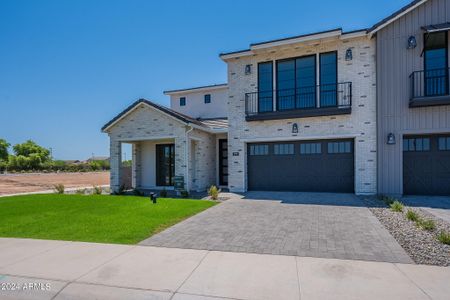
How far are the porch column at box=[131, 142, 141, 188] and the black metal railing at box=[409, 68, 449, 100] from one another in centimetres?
1453

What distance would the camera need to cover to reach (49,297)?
346 cm

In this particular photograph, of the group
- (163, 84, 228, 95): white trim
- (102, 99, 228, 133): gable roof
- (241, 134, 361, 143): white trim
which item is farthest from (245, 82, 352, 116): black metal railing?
(163, 84, 228, 95): white trim

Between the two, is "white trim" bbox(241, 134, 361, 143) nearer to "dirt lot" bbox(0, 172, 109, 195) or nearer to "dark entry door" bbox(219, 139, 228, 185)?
"dark entry door" bbox(219, 139, 228, 185)

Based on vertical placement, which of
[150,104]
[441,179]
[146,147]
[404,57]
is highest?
[404,57]

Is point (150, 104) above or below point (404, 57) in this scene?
below

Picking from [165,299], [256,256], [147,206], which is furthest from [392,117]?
[165,299]

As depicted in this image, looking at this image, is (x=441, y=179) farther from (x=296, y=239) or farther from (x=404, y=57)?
(x=296, y=239)

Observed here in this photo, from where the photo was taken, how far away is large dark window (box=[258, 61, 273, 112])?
13509 mm

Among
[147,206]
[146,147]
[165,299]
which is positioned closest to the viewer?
[165,299]

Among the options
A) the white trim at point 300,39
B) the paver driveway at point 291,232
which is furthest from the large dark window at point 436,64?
the paver driveway at point 291,232

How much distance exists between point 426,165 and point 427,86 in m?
3.37

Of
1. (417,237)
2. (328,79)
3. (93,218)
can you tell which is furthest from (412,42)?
(93,218)

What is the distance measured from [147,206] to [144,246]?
14.1 feet

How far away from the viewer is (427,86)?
11016mm
